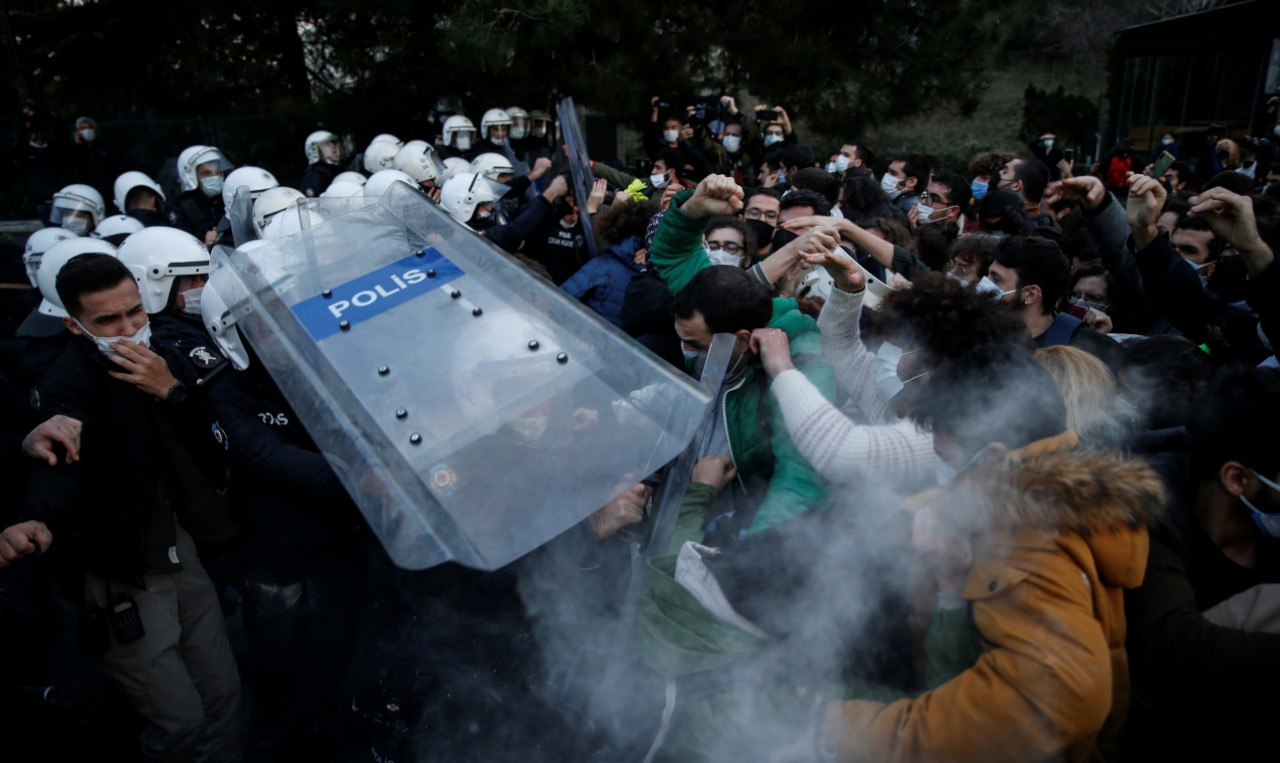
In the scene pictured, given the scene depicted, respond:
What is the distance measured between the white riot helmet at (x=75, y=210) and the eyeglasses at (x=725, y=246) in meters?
5.38

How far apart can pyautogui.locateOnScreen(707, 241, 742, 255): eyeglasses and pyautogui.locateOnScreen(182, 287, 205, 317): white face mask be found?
214cm

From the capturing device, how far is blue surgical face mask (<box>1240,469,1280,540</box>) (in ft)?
5.63

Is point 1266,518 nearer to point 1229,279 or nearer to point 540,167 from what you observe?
point 1229,279

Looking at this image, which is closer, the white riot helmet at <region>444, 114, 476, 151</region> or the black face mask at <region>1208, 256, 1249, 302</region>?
the black face mask at <region>1208, 256, 1249, 302</region>

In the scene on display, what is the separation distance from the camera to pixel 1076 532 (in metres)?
1.38

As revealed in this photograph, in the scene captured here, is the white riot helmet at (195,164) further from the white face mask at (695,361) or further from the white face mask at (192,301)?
the white face mask at (695,361)

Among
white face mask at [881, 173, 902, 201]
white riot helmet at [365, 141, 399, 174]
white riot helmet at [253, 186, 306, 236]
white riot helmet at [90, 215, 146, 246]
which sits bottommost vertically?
white face mask at [881, 173, 902, 201]

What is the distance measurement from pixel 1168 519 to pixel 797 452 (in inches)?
32.7

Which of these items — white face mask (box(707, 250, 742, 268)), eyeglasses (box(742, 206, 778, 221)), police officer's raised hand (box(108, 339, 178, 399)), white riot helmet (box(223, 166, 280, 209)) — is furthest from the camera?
white riot helmet (box(223, 166, 280, 209))

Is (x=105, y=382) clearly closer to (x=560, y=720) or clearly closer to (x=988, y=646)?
(x=560, y=720)

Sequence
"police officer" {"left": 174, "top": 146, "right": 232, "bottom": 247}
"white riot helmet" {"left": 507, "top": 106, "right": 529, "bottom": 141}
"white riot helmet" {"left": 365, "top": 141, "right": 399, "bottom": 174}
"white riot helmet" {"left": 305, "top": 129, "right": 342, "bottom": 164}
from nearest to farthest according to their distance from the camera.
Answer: "police officer" {"left": 174, "top": 146, "right": 232, "bottom": 247}, "white riot helmet" {"left": 365, "top": 141, "right": 399, "bottom": 174}, "white riot helmet" {"left": 305, "top": 129, "right": 342, "bottom": 164}, "white riot helmet" {"left": 507, "top": 106, "right": 529, "bottom": 141}

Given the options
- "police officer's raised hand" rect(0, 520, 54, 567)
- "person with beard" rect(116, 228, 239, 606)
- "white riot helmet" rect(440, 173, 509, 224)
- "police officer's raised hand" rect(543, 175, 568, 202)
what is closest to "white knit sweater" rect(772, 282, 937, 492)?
"person with beard" rect(116, 228, 239, 606)

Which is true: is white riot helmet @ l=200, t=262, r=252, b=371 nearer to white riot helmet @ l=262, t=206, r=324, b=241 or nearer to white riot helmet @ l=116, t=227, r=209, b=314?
white riot helmet @ l=262, t=206, r=324, b=241

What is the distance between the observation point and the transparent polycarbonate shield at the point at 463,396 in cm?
160
